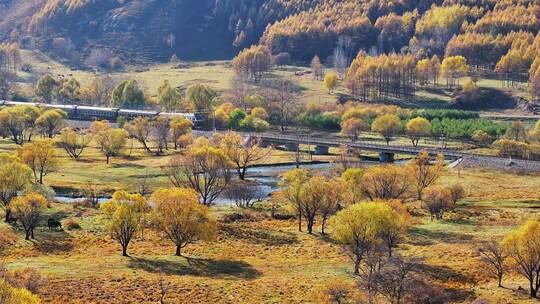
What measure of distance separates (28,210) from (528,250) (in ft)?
168

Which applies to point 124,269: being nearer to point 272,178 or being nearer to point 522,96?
point 272,178

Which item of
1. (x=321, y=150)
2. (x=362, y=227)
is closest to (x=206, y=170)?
(x=362, y=227)

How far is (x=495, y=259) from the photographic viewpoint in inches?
2414

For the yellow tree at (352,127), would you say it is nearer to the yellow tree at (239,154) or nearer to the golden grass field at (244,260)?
the yellow tree at (239,154)

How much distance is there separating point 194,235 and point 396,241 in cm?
2098

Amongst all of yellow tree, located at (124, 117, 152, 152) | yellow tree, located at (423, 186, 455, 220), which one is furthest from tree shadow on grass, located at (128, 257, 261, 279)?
yellow tree, located at (124, 117, 152, 152)

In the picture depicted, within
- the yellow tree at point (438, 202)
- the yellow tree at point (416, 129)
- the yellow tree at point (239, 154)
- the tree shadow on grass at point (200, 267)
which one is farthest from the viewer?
the yellow tree at point (416, 129)

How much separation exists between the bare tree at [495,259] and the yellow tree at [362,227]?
9336 millimetres

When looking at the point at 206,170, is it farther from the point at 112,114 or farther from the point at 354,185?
the point at 112,114

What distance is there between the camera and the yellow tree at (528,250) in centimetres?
5497

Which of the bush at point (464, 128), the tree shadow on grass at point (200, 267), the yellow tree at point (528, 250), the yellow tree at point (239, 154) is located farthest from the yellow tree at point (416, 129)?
the yellow tree at point (528, 250)

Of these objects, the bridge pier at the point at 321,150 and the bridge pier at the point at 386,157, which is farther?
the bridge pier at the point at 321,150

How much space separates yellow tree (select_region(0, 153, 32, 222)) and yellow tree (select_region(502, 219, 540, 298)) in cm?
5539

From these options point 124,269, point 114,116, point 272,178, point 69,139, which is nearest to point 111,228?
point 124,269
